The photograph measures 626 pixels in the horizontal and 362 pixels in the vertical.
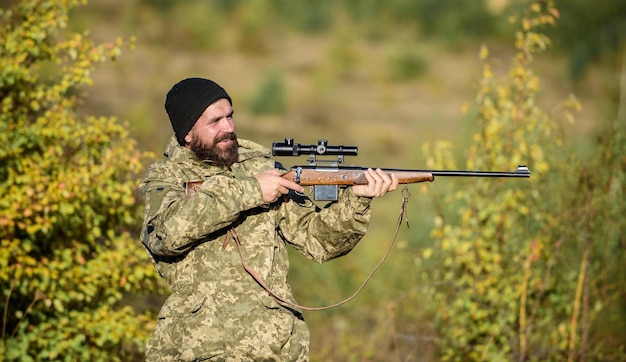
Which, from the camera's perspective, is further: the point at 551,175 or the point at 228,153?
the point at 551,175

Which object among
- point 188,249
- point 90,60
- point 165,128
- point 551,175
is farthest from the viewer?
point 165,128

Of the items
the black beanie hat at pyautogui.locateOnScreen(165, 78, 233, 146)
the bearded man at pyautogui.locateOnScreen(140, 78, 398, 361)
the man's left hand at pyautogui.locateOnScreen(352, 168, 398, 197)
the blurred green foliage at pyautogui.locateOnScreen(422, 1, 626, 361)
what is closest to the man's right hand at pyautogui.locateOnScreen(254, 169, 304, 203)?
the bearded man at pyautogui.locateOnScreen(140, 78, 398, 361)

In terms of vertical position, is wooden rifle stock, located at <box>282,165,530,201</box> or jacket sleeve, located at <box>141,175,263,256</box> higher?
wooden rifle stock, located at <box>282,165,530,201</box>

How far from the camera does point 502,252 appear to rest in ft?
26.8

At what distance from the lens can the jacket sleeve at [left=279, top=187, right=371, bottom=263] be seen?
4547 millimetres

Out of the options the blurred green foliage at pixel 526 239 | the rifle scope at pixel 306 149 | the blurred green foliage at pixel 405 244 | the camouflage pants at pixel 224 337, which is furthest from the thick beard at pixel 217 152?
the blurred green foliage at pixel 526 239

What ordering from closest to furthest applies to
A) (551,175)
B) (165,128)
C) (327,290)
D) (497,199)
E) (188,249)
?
1. (188,249)
2. (497,199)
3. (551,175)
4. (327,290)
5. (165,128)

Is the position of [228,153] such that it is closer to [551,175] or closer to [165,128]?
[551,175]

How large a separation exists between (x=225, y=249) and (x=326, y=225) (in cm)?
58

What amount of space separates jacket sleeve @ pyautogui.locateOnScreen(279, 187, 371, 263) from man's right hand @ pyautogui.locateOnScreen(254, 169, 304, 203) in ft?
1.09

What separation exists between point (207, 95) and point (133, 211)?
3.18 meters

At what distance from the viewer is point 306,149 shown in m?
4.67

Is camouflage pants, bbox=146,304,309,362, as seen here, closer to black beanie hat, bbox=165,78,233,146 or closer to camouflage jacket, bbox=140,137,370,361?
camouflage jacket, bbox=140,137,370,361

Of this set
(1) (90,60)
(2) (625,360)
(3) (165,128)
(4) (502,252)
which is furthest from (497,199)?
(3) (165,128)
